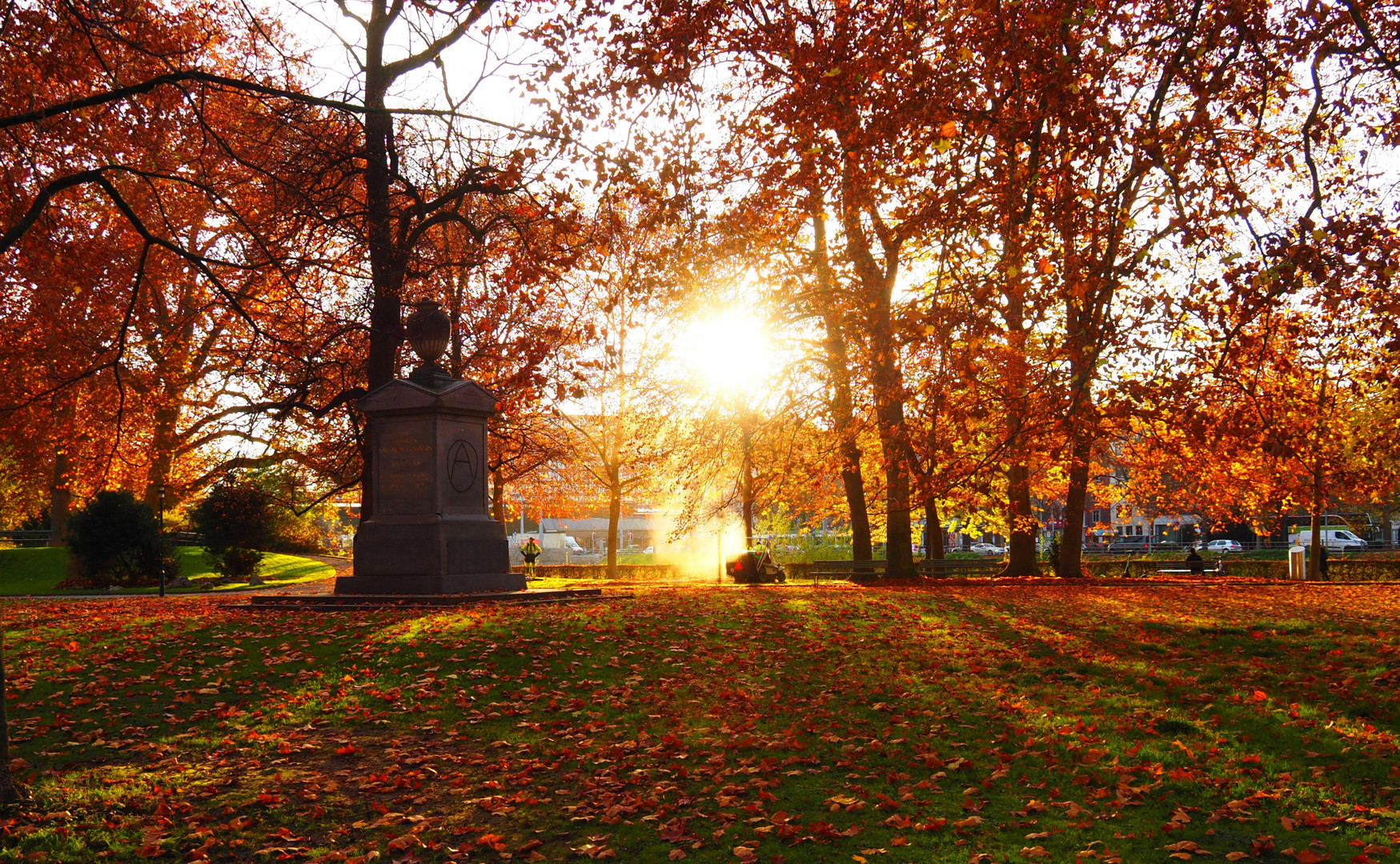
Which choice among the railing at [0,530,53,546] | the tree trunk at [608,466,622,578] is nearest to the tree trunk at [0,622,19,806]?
the tree trunk at [608,466,622,578]

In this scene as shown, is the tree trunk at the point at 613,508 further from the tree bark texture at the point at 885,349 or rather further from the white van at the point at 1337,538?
the white van at the point at 1337,538

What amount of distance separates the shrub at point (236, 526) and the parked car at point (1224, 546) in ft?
161

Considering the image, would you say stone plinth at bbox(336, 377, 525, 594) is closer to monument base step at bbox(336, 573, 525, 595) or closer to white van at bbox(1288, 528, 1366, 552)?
monument base step at bbox(336, 573, 525, 595)

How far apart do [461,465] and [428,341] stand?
2069mm

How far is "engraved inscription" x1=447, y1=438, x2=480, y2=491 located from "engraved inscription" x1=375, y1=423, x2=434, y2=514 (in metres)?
0.33

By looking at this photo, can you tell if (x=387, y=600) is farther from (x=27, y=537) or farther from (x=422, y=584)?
(x=27, y=537)

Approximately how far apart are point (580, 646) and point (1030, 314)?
5.59 metres

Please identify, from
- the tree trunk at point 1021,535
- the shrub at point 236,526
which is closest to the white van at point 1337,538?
the tree trunk at point 1021,535

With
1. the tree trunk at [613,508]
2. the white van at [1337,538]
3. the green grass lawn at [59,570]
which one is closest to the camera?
the green grass lawn at [59,570]

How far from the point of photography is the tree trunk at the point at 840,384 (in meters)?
18.5

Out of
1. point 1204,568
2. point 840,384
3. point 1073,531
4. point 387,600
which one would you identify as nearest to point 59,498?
point 387,600

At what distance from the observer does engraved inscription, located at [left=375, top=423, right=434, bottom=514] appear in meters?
14.8

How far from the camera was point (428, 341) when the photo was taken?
15.7 meters

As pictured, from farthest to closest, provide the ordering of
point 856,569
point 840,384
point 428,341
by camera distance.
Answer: point 856,569
point 840,384
point 428,341
